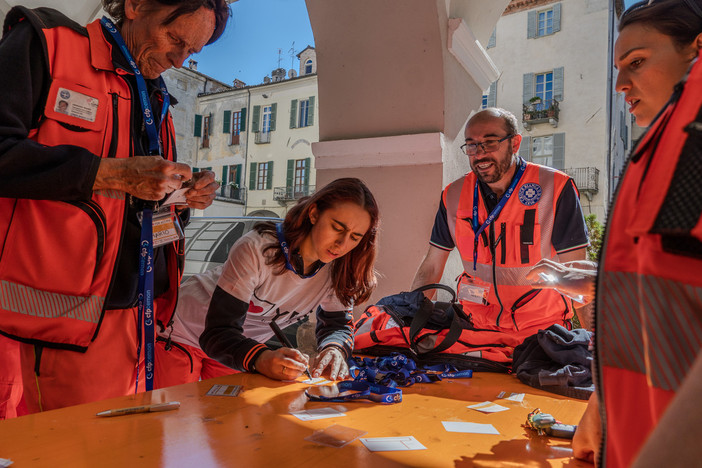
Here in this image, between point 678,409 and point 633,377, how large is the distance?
0.67 ft

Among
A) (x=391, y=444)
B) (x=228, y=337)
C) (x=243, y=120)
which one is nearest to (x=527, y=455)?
(x=391, y=444)

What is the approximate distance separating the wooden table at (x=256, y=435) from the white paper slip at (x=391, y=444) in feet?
0.05

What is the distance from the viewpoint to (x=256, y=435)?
108 centimetres

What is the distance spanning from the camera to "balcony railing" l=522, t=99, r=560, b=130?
61.7ft

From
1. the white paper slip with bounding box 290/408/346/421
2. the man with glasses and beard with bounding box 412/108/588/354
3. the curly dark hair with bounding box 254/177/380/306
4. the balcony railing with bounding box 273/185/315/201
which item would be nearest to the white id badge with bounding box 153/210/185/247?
the curly dark hair with bounding box 254/177/380/306

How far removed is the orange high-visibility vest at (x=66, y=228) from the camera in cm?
135

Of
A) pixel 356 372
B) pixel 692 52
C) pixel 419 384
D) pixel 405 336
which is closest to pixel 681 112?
pixel 692 52

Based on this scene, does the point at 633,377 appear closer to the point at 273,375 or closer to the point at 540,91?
the point at 273,375

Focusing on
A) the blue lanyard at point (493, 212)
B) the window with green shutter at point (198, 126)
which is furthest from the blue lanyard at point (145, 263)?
the window with green shutter at point (198, 126)

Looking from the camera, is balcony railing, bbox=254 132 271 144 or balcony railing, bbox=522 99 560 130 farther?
balcony railing, bbox=254 132 271 144

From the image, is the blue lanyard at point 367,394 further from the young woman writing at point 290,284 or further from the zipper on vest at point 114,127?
the zipper on vest at point 114,127

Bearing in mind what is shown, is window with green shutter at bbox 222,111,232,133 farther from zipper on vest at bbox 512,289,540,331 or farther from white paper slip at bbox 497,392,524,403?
white paper slip at bbox 497,392,524,403

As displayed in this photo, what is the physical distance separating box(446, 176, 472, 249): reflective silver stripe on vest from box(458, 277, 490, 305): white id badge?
368 mm

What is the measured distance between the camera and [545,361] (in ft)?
5.97
